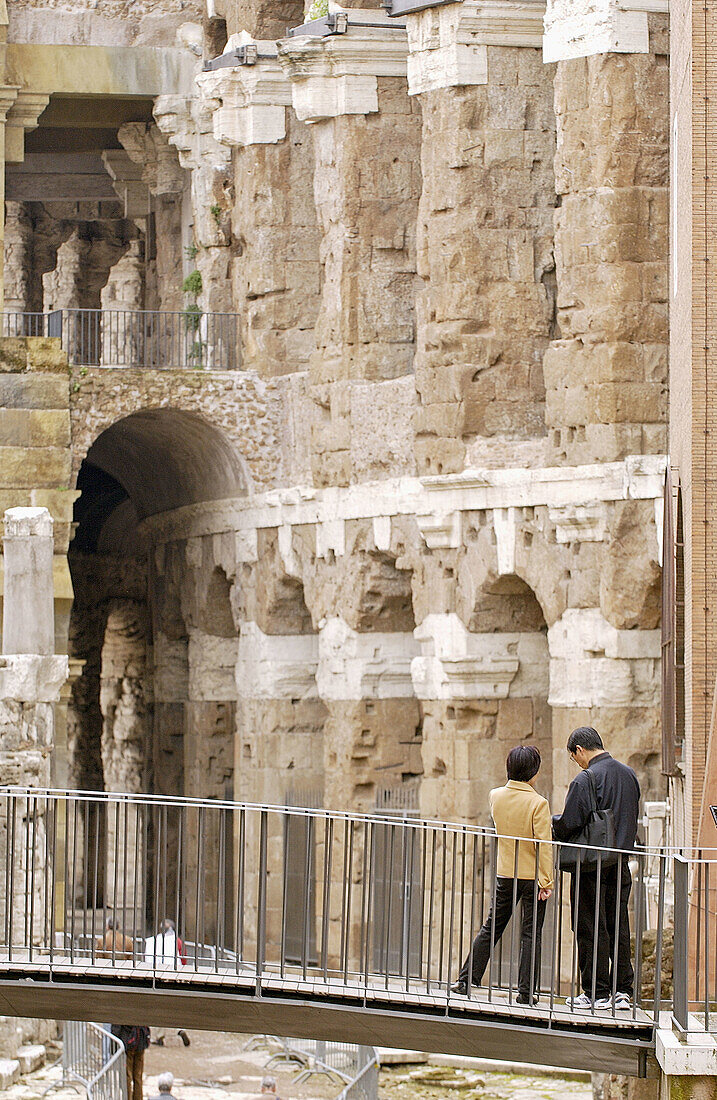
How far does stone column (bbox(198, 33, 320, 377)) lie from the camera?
86.8 feet

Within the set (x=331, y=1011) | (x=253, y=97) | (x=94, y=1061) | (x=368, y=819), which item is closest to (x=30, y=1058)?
(x=94, y=1061)

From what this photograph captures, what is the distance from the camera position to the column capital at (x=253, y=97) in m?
26.5

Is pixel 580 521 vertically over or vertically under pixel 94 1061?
over

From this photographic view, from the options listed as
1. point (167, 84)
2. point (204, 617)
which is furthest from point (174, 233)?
point (204, 617)

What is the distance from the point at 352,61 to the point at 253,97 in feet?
7.75

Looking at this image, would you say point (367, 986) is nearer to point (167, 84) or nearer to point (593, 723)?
point (593, 723)

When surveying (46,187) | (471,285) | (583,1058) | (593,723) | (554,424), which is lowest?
(583,1058)

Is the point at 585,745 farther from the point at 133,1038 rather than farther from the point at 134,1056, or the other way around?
the point at 133,1038

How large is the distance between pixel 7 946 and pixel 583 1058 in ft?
11.0

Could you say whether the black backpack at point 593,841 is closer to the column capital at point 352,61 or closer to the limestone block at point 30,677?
the limestone block at point 30,677

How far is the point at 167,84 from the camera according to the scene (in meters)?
29.2

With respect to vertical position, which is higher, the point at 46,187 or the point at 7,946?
the point at 46,187

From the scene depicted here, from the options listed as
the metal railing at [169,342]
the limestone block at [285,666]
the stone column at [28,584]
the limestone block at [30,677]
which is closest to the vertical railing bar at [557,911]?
the limestone block at [30,677]

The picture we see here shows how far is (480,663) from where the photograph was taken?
22.5 m
